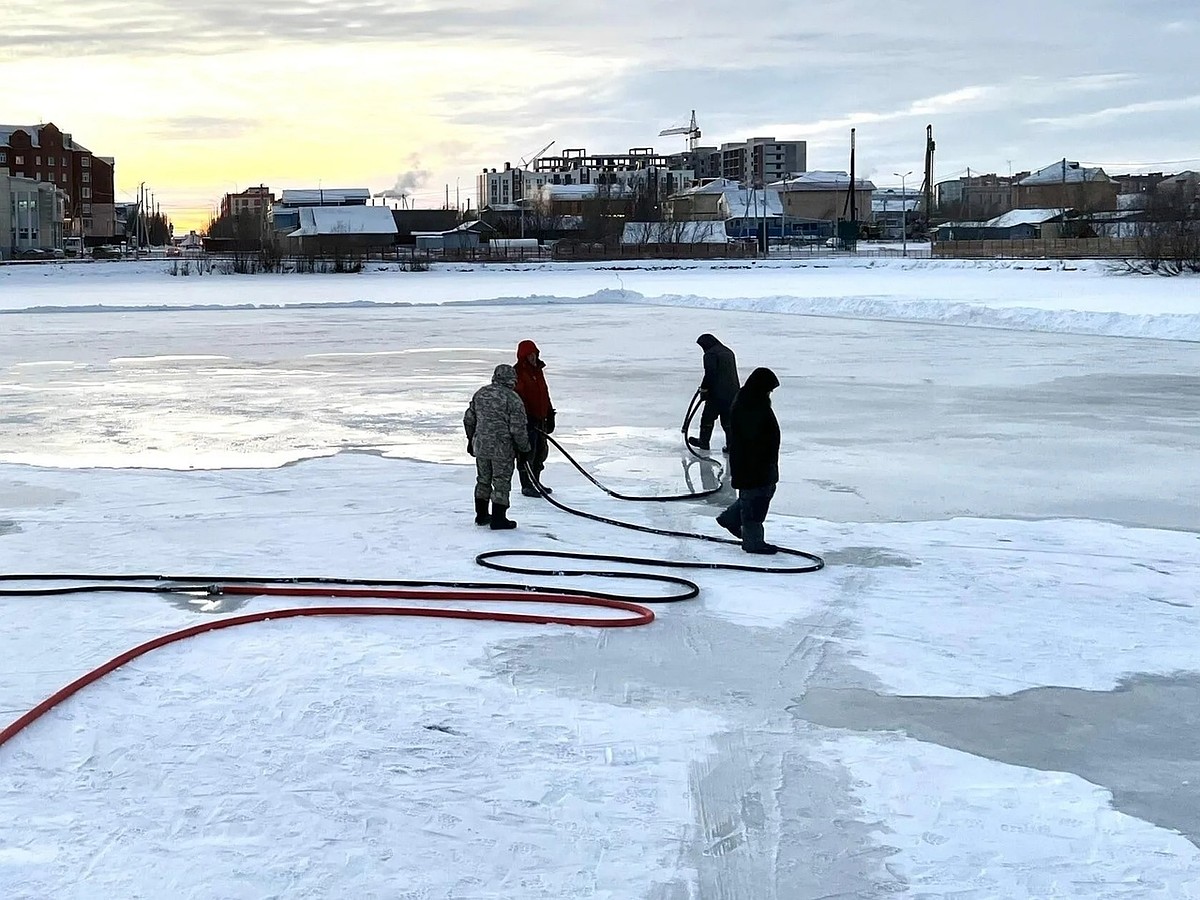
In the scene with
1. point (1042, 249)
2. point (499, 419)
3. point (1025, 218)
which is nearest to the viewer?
point (499, 419)

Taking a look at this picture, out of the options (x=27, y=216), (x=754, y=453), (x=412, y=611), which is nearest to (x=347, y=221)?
Result: (x=27, y=216)

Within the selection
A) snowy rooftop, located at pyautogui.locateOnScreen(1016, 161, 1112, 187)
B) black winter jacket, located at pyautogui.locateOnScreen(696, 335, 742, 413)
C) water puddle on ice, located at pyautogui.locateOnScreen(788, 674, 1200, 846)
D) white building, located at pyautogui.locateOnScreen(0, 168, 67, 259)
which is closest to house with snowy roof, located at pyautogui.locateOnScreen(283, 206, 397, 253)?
white building, located at pyautogui.locateOnScreen(0, 168, 67, 259)

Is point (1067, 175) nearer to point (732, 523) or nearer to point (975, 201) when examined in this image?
point (975, 201)

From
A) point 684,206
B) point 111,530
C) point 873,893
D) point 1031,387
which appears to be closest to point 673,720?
point 873,893

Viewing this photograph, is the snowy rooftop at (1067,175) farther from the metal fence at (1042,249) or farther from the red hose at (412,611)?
the red hose at (412,611)

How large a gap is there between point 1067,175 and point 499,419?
154 meters

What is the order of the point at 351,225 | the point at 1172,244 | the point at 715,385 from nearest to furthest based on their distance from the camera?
the point at 715,385 < the point at 1172,244 < the point at 351,225

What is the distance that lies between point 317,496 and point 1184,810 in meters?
6.70

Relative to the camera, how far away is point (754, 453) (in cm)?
796

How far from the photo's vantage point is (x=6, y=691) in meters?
5.54

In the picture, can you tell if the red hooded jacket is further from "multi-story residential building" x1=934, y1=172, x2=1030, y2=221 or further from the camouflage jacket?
"multi-story residential building" x1=934, y1=172, x2=1030, y2=221

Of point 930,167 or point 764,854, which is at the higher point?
point 930,167

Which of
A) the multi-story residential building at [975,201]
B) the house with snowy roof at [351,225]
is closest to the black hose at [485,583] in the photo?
the house with snowy roof at [351,225]

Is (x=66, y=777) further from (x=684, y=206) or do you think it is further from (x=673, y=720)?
(x=684, y=206)
